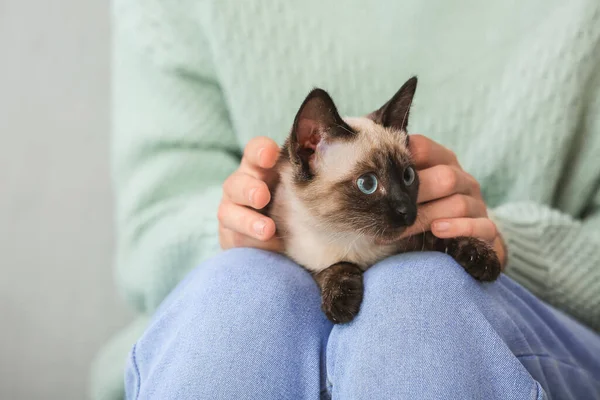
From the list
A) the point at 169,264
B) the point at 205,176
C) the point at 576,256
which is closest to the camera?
the point at 576,256

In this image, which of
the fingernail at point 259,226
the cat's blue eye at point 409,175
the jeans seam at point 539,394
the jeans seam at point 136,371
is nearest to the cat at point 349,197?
the cat's blue eye at point 409,175

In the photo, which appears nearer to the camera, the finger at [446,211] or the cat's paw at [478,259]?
the cat's paw at [478,259]

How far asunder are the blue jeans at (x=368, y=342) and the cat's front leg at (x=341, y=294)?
0.02 meters

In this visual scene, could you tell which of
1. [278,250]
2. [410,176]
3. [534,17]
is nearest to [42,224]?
[278,250]

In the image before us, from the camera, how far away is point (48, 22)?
1682 millimetres

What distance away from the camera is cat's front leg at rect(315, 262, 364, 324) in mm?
813

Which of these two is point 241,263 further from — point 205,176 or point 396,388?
point 205,176

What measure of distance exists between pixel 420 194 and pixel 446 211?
0.06 metres

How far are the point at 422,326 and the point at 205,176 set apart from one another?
805 mm

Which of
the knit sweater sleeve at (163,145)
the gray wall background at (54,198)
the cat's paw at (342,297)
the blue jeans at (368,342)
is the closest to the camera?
the blue jeans at (368,342)

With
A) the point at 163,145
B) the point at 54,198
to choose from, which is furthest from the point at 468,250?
the point at 54,198

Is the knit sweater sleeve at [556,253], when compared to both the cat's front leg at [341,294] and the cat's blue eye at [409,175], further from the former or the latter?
the cat's front leg at [341,294]

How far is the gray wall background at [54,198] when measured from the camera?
1.69m

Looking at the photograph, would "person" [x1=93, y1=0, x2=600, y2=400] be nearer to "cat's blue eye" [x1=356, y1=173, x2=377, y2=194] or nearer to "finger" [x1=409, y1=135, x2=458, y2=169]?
"finger" [x1=409, y1=135, x2=458, y2=169]
